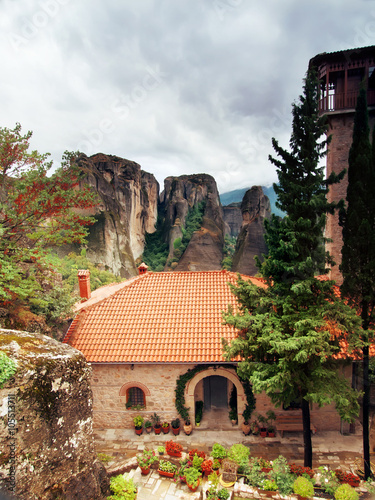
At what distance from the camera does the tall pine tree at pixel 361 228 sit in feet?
25.5

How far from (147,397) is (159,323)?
293 centimetres

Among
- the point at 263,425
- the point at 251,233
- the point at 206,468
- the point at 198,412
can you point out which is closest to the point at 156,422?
the point at 198,412

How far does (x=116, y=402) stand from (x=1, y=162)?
10031 millimetres

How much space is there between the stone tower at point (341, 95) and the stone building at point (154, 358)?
7033 mm

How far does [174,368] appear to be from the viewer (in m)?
11.2

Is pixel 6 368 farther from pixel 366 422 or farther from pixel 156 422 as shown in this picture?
pixel 366 422

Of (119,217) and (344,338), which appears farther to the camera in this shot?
(119,217)

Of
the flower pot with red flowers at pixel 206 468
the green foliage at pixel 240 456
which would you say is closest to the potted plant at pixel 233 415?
the green foliage at pixel 240 456

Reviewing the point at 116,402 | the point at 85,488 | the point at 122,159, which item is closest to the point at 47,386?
the point at 85,488

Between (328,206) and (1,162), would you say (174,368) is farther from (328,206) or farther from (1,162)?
(1,162)

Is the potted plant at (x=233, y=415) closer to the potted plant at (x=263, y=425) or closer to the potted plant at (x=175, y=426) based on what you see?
the potted plant at (x=263, y=425)

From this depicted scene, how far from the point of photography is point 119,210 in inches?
2060

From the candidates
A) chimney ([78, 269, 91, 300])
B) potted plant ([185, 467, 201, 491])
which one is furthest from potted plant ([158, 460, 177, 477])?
chimney ([78, 269, 91, 300])

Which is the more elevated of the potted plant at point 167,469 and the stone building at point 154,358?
the stone building at point 154,358
